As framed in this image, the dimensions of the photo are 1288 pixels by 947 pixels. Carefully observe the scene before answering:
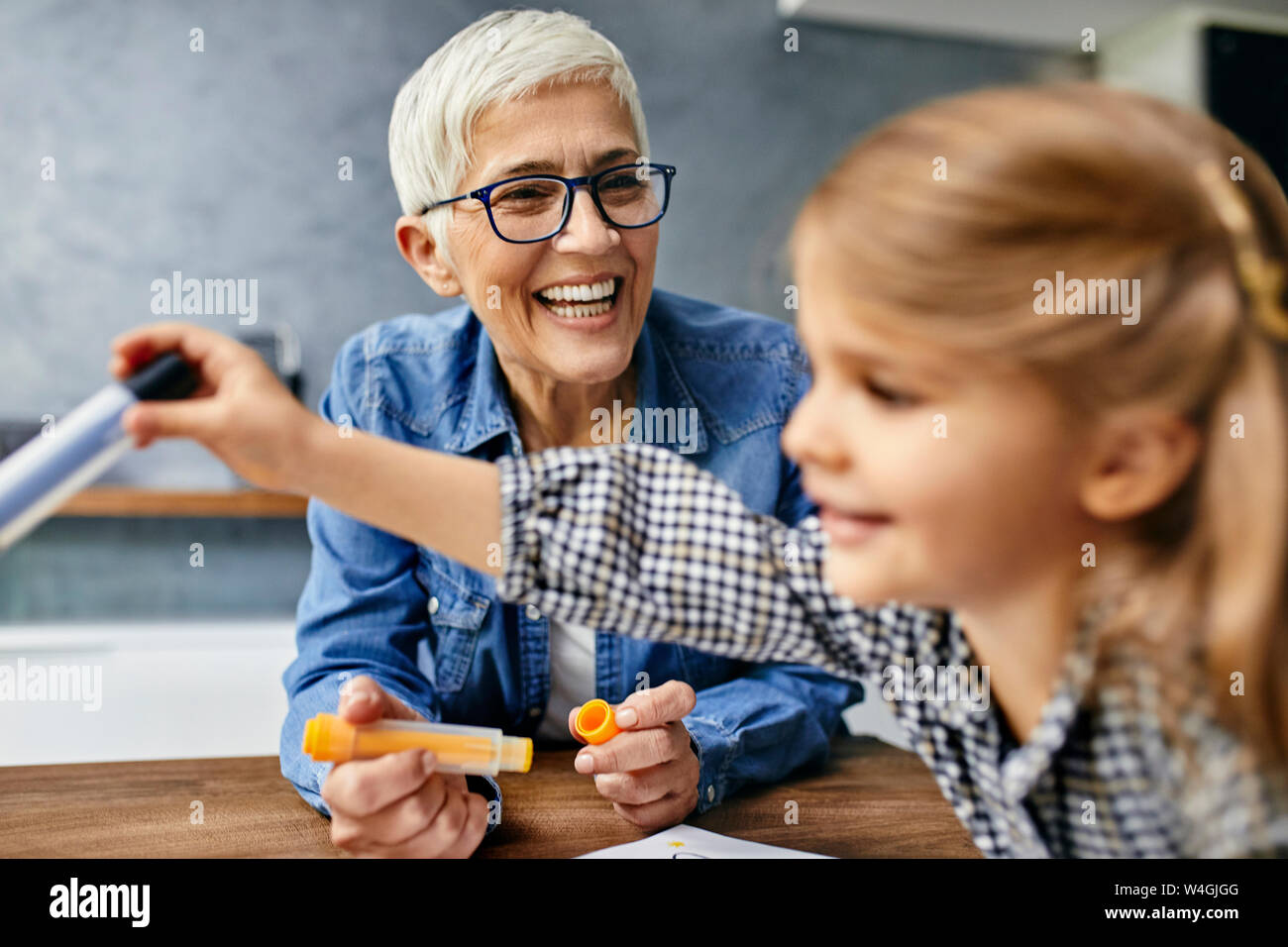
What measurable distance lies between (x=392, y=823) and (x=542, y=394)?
405mm

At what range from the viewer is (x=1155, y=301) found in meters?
0.43

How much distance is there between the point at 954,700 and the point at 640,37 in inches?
25.6

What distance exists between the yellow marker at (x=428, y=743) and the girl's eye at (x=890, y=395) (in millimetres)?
302

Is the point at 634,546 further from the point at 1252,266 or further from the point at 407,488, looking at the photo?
the point at 1252,266

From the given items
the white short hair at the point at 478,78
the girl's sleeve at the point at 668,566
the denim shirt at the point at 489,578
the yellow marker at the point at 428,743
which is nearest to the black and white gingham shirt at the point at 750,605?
the girl's sleeve at the point at 668,566

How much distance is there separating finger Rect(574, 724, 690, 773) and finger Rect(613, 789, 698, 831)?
1.1 inches

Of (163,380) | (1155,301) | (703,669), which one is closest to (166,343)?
(163,380)

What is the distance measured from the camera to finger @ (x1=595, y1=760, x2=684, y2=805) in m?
0.67

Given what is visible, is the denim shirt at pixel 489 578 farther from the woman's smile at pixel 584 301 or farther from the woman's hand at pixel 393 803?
the woman's hand at pixel 393 803

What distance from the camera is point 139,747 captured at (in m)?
0.90

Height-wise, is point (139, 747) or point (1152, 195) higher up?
point (1152, 195)
